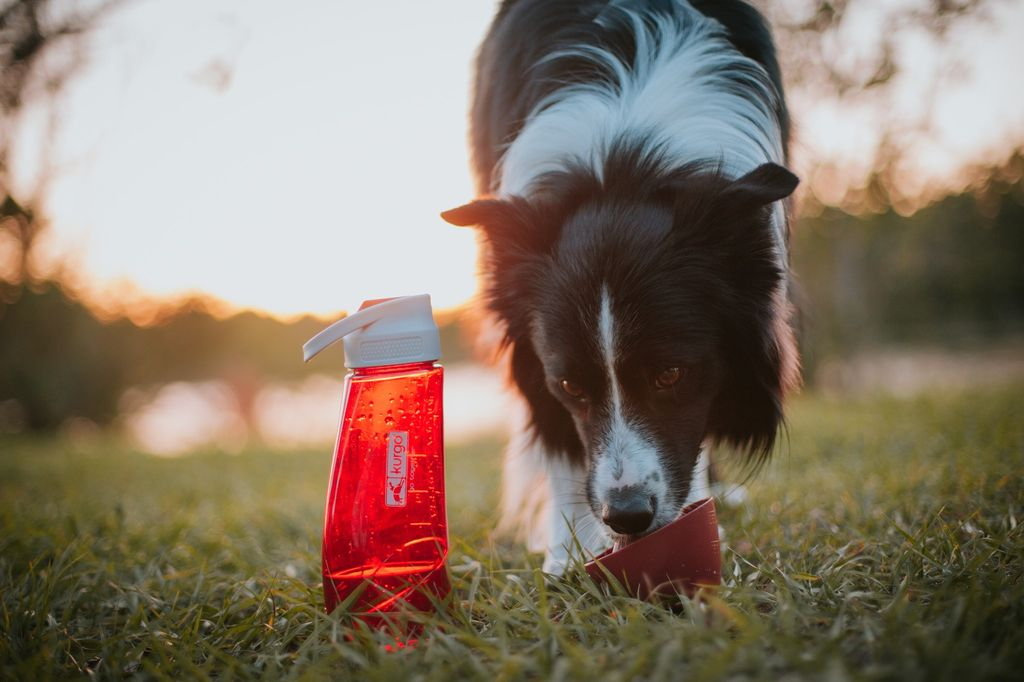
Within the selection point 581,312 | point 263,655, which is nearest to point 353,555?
point 263,655

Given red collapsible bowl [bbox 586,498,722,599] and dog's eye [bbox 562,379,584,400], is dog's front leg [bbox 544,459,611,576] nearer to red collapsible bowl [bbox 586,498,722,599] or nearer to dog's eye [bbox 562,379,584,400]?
dog's eye [bbox 562,379,584,400]

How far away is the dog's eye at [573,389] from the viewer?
2.24m

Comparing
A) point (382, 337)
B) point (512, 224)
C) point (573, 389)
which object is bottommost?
point (573, 389)

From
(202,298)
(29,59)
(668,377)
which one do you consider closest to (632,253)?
(668,377)

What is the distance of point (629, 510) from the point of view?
1907 mm

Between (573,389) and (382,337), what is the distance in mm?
775

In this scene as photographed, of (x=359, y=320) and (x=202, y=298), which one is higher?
(x=202, y=298)

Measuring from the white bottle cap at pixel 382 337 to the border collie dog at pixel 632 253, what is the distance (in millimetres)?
634

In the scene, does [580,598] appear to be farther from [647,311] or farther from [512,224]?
[512,224]

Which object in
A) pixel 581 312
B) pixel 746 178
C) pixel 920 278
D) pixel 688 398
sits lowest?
pixel 688 398

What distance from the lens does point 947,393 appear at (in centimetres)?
698

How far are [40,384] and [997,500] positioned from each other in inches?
516

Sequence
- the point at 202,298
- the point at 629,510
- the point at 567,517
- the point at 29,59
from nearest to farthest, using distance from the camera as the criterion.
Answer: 1. the point at 629,510
2. the point at 567,517
3. the point at 29,59
4. the point at 202,298

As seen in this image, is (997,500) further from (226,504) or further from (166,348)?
(166,348)
